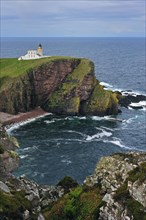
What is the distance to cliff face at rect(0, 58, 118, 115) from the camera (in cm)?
14525

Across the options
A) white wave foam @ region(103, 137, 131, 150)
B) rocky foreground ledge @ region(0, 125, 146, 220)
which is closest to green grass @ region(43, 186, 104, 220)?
rocky foreground ledge @ region(0, 125, 146, 220)

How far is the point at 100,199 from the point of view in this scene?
36.3m

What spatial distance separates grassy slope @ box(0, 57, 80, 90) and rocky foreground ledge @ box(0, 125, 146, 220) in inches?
4441

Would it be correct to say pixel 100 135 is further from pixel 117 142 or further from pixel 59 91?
pixel 59 91

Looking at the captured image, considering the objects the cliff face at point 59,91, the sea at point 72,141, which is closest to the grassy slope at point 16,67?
the cliff face at point 59,91

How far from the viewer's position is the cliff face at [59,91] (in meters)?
145

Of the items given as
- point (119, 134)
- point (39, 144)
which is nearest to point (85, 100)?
point (119, 134)

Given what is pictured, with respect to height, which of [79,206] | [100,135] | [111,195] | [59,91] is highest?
[111,195]

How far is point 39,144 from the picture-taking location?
10856 cm

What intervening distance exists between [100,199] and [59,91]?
11919cm

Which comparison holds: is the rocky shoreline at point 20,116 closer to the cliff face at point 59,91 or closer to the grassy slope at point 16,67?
the cliff face at point 59,91

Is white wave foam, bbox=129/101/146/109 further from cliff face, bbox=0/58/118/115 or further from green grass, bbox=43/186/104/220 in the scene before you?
green grass, bbox=43/186/104/220

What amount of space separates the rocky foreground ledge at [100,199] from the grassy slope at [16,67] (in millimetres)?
112805

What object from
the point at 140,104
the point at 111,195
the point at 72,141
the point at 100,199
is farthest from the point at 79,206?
the point at 140,104
